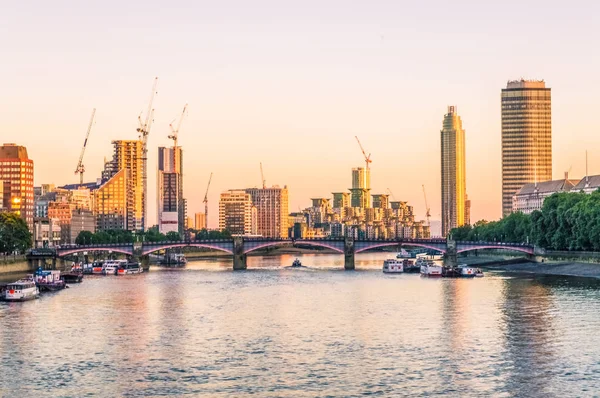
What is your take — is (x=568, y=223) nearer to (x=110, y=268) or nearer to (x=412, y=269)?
(x=412, y=269)

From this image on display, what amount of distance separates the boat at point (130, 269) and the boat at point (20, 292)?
5986 centimetres

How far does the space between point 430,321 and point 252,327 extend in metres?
13.5

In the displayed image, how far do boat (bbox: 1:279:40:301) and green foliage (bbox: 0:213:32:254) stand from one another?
6821 cm

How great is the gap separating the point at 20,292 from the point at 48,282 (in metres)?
17.3

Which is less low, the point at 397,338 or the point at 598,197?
the point at 598,197

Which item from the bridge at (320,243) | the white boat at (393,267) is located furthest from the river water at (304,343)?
the bridge at (320,243)

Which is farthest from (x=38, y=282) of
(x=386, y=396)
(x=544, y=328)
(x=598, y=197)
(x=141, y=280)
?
(x=598, y=197)

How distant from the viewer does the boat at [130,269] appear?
176m

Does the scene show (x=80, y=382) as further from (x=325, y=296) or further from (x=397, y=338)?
(x=325, y=296)

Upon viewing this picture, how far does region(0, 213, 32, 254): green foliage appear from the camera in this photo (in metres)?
182

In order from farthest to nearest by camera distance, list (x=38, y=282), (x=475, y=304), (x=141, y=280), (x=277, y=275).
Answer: (x=277, y=275)
(x=141, y=280)
(x=38, y=282)
(x=475, y=304)

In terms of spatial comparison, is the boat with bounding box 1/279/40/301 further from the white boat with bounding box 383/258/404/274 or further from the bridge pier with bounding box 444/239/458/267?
the bridge pier with bounding box 444/239/458/267

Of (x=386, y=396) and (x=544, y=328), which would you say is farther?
(x=544, y=328)

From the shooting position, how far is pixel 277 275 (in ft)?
541
